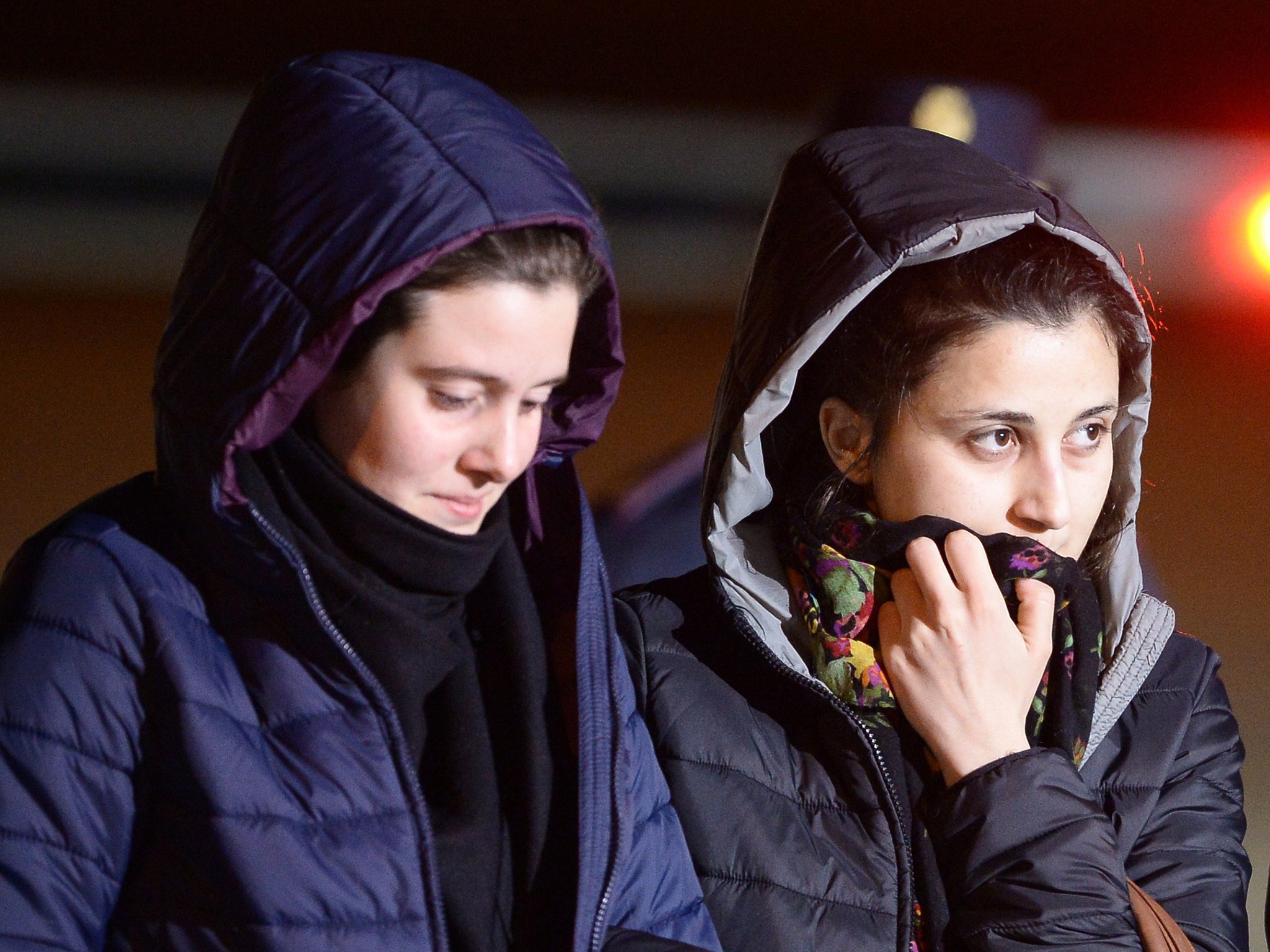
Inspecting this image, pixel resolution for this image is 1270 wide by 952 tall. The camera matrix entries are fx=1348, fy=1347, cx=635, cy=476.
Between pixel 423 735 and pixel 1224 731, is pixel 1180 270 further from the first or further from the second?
pixel 423 735

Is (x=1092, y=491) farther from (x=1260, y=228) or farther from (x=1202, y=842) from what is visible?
(x=1260, y=228)

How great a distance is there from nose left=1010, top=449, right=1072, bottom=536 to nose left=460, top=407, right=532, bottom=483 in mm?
463

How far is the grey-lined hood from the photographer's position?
1201mm

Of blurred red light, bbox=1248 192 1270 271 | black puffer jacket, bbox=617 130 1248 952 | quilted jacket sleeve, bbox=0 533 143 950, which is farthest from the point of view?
blurred red light, bbox=1248 192 1270 271

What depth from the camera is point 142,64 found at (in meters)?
3.12

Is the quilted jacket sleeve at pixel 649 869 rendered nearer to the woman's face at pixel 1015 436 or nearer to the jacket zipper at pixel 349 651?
the jacket zipper at pixel 349 651

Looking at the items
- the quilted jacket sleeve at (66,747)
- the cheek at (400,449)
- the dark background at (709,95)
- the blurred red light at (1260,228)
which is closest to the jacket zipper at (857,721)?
the cheek at (400,449)

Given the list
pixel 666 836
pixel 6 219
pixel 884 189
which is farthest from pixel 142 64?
pixel 666 836

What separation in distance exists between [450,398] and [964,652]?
511 mm

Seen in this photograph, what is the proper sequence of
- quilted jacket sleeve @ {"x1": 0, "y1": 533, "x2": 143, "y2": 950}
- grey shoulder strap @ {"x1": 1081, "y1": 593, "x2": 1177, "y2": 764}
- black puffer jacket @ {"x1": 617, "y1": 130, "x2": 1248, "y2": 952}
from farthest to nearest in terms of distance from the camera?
grey shoulder strap @ {"x1": 1081, "y1": 593, "x2": 1177, "y2": 764}
black puffer jacket @ {"x1": 617, "y1": 130, "x2": 1248, "y2": 952}
quilted jacket sleeve @ {"x1": 0, "y1": 533, "x2": 143, "y2": 950}

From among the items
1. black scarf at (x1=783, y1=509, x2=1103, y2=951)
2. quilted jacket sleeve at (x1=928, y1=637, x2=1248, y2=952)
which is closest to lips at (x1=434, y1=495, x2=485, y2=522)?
black scarf at (x1=783, y1=509, x2=1103, y2=951)

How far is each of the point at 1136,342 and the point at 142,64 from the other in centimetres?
258

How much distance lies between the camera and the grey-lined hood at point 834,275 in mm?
1201

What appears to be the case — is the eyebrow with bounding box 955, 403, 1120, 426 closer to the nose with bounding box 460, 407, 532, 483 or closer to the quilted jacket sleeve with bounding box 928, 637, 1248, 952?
the quilted jacket sleeve with bounding box 928, 637, 1248, 952
